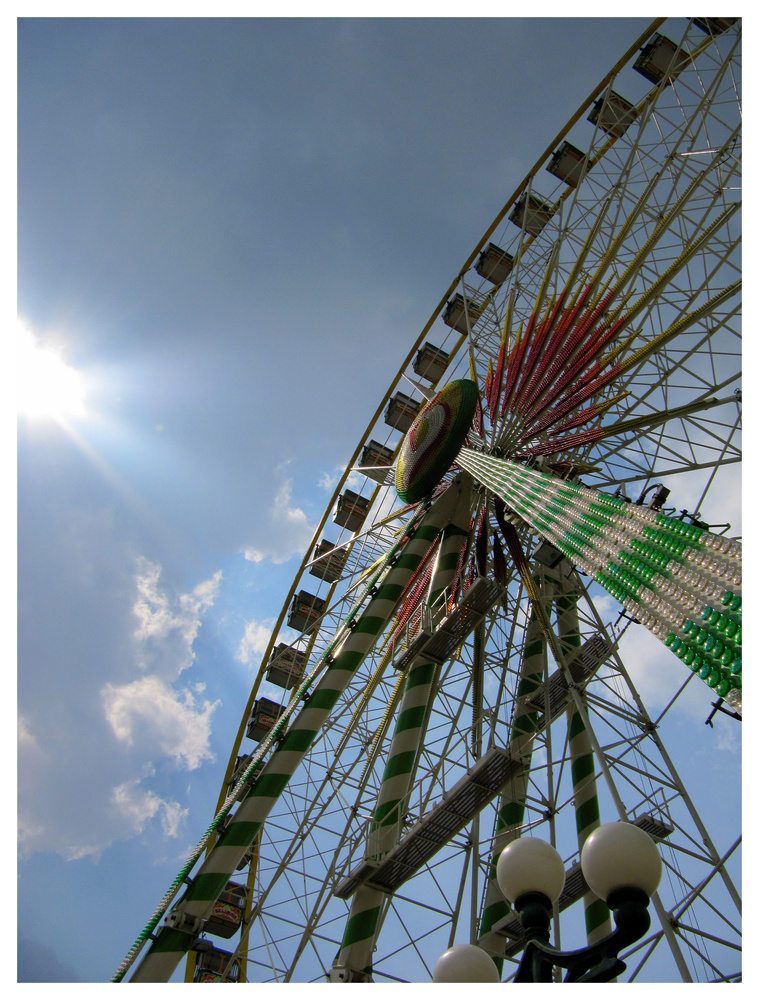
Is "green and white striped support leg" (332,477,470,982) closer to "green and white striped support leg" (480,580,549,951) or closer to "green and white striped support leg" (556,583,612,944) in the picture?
"green and white striped support leg" (480,580,549,951)

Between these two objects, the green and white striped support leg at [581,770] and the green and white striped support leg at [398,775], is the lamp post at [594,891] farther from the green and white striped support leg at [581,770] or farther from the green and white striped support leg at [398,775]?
the green and white striped support leg at [581,770]

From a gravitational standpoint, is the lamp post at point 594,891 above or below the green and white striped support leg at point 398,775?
below

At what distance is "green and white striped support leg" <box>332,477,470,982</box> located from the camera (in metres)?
8.91

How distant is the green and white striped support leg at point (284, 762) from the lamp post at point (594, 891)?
18.6ft

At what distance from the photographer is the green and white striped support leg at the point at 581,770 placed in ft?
31.2

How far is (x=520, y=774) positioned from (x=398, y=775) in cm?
166

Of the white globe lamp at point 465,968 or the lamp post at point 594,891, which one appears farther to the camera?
the white globe lamp at point 465,968

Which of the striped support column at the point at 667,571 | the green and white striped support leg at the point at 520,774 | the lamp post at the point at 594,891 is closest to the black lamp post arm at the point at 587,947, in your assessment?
the lamp post at the point at 594,891

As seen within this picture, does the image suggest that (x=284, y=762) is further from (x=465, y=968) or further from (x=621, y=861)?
(x=621, y=861)

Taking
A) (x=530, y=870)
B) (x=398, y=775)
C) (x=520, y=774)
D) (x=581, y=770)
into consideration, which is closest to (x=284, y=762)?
(x=398, y=775)

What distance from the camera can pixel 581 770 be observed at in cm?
1089

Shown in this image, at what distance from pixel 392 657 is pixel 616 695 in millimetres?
4281

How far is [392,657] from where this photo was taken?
13.2 m

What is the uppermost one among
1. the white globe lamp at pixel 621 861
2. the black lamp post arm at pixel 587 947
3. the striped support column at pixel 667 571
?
the striped support column at pixel 667 571
